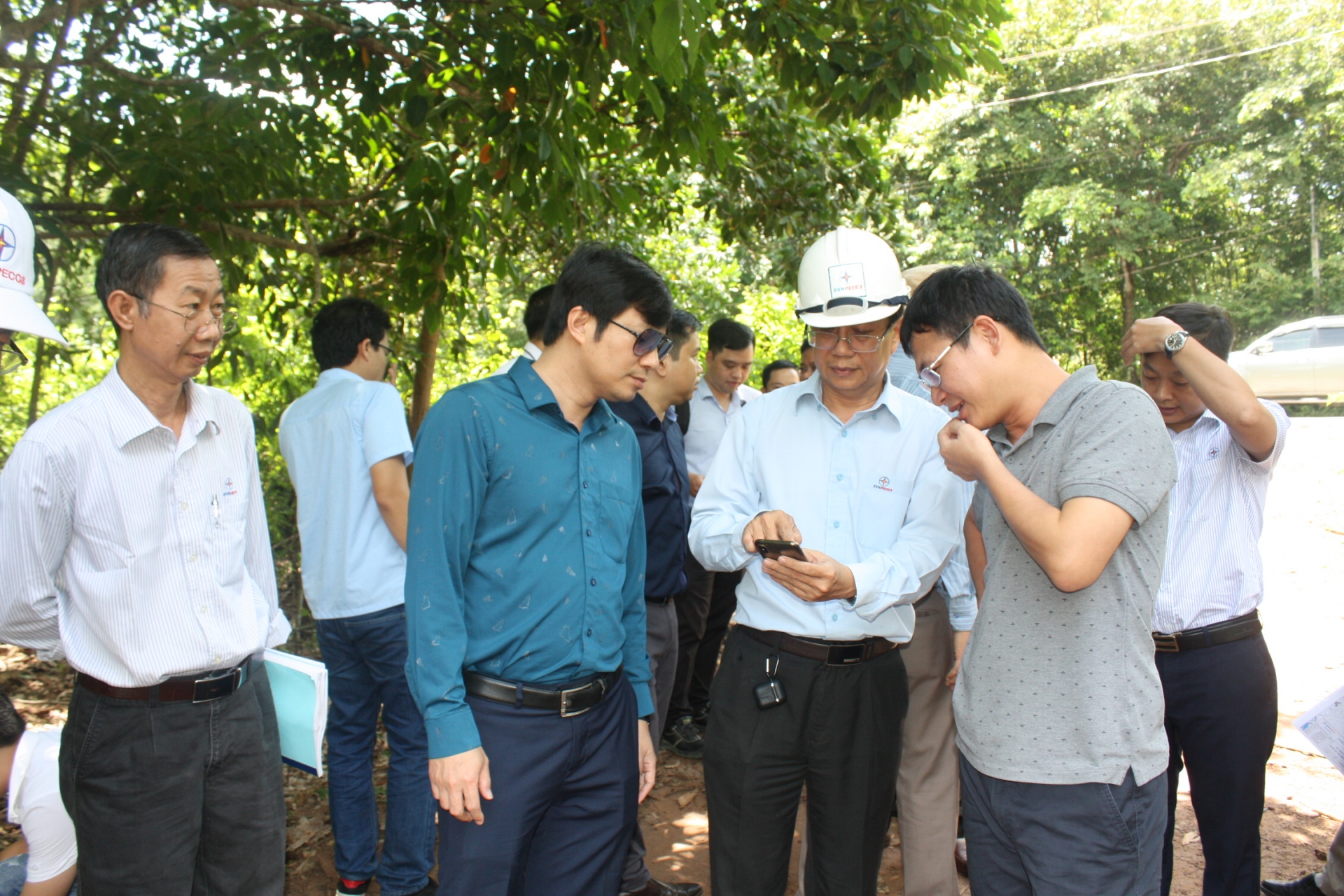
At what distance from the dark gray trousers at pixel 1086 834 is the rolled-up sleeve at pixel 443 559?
4.12 ft

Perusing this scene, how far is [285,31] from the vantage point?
4.32m

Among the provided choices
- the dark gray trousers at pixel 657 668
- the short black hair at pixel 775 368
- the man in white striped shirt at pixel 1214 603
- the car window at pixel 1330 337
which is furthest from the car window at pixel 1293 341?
the dark gray trousers at pixel 657 668

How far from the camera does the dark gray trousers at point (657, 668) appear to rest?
3.67m

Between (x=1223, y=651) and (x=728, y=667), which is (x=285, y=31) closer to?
(x=728, y=667)

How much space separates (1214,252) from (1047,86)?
6270mm

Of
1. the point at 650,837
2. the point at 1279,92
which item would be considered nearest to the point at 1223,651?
the point at 650,837

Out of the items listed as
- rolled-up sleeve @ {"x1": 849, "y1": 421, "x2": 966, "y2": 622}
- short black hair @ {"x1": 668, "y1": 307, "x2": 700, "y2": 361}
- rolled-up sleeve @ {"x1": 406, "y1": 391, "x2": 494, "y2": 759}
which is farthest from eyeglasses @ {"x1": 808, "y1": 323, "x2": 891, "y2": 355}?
short black hair @ {"x1": 668, "y1": 307, "x2": 700, "y2": 361}

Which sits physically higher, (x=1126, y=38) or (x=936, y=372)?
(x=1126, y=38)

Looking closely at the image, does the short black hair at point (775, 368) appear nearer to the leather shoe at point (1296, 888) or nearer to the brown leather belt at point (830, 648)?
the leather shoe at point (1296, 888)

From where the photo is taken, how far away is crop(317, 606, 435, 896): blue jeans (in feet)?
11.9

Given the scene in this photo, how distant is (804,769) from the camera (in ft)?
9.00

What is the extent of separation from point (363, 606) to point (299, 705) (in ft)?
3.15

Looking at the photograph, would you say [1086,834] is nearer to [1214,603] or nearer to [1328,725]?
[1214,603]

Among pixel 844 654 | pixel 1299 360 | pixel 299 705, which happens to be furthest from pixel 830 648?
pixel 1299 360
